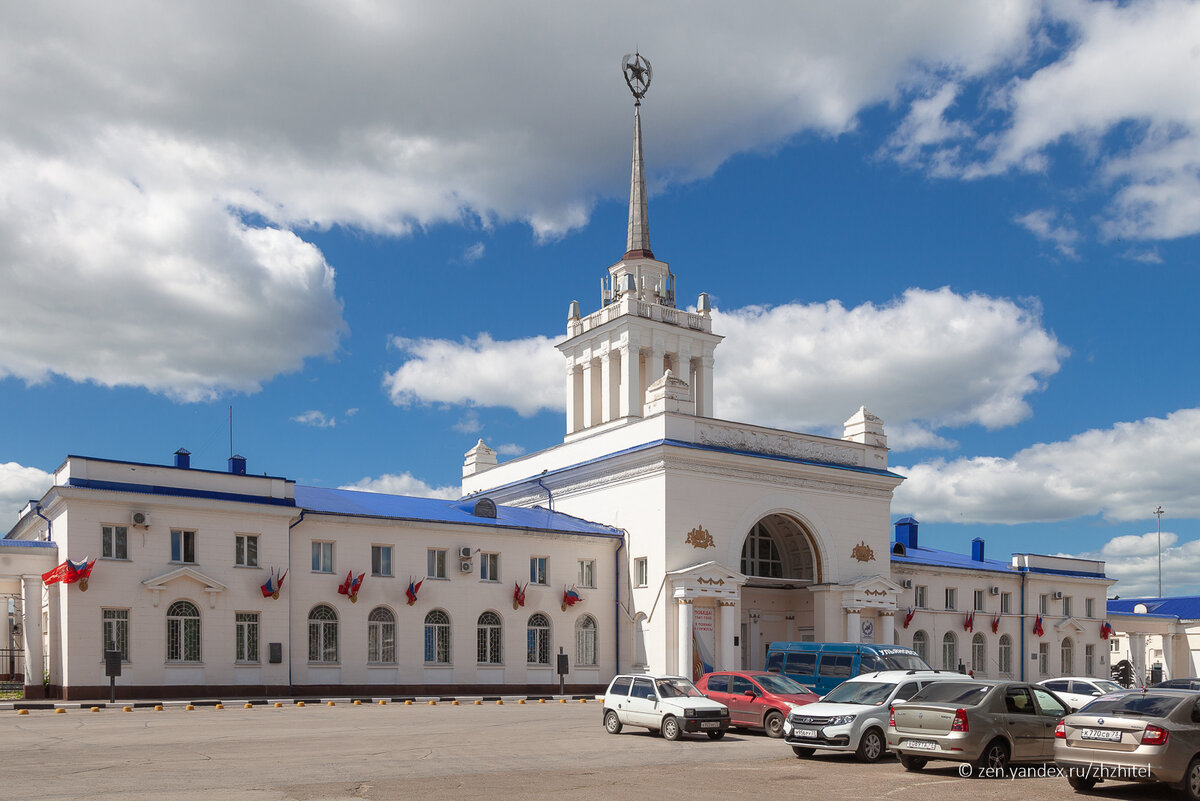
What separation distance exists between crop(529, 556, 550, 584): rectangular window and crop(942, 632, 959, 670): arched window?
22872 mm

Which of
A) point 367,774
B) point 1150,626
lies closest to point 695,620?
point 367,774

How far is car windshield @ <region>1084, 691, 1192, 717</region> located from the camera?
16.3 meters

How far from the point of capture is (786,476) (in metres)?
47.4

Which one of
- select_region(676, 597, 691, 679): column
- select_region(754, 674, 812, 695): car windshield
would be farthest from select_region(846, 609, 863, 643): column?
select_region(754, 674, 812, 695): car windshield

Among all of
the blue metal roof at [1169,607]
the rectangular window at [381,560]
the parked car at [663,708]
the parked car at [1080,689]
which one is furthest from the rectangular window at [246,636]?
the blue metal roof at [1169,607]

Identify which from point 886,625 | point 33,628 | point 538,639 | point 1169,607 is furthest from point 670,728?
point 1169,607

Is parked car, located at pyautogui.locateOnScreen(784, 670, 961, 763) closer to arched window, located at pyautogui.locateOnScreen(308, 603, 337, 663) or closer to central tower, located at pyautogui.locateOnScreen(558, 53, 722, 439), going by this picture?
arched window, located at pyautogui.locateOnScreen(308, 603, 337, 663)

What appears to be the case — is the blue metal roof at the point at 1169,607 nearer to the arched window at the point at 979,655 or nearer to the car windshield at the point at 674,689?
the arched window at the point at 979,655

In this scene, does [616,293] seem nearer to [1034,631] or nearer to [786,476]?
[786,476]

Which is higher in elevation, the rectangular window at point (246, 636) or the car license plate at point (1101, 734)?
the car license plate at point (1101, 734)

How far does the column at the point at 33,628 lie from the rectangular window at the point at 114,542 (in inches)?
116

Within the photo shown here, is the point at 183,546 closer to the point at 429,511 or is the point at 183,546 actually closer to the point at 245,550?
the point at 245,550

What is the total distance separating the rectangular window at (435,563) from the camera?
4091 cm

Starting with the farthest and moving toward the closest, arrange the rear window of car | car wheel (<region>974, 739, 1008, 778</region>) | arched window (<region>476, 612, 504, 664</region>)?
arched window (<region>476, 612, 504, 664</region>)
the rear window of car
car wheel (<region>974, 739, 1008, 778</region>)
